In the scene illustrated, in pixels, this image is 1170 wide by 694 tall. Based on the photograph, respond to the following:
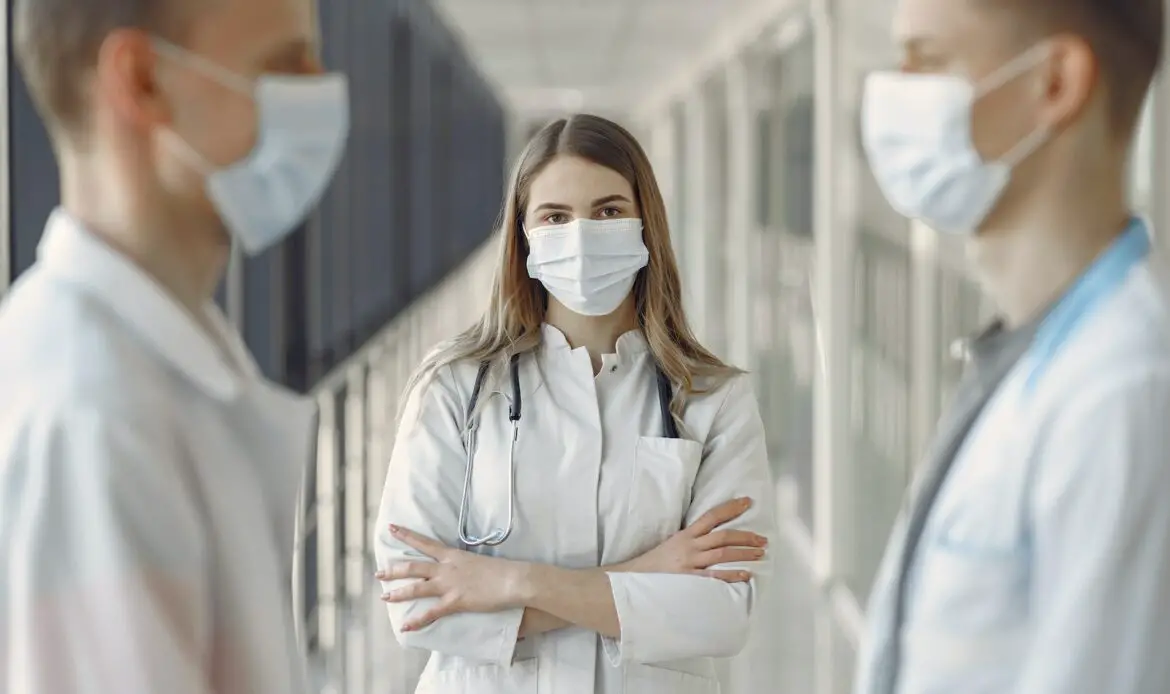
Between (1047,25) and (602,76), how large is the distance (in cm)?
1096

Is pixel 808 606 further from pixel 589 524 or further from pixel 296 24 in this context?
pixel 296 24

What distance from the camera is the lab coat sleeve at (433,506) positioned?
1.75 metres

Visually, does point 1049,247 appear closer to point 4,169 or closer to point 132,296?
point 132,296

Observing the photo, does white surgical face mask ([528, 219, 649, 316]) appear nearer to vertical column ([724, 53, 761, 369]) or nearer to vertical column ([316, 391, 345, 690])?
vertical column ([316, 391, 345, 690])

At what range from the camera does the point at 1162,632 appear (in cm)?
116

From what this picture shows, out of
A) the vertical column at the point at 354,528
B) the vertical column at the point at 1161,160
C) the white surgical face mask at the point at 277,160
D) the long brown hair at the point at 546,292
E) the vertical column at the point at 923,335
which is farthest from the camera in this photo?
the vertical column at the point at 354,528

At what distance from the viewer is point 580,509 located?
5.86 feet

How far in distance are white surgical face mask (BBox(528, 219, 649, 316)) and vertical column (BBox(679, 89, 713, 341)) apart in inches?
270

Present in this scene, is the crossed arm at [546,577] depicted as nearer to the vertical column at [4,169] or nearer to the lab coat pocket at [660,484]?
the lab coat pocket at [660,484]

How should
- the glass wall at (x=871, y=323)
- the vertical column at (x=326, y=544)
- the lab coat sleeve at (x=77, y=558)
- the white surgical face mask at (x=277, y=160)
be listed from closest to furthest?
the lab coat sleeve at (x=77, y=558)
the white surgical face mask at (x=277, y=160)
the glass wall at (x=871, y=323)
the vertical column at (x=326, y=544)

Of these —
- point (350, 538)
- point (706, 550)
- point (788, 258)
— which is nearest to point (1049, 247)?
point (706, 550)

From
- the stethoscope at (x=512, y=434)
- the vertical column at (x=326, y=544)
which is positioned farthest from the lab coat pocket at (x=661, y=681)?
the vertical column at (x=326, y=544)

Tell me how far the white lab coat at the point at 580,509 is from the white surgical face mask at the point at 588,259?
0.29 feet

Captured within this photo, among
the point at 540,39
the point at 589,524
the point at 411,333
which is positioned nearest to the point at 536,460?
the point at 589,524
